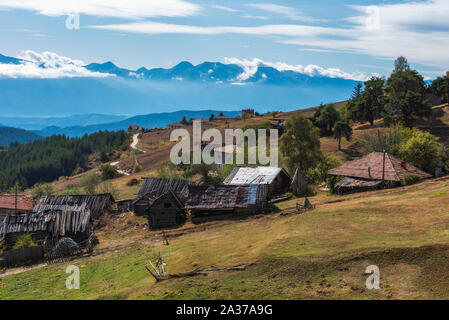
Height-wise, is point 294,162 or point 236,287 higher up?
point 294,162

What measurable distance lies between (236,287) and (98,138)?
531 ft

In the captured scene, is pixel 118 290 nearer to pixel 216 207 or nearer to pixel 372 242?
pixel 372 242

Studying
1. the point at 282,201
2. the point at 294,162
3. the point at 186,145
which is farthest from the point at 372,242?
the point at 186,145

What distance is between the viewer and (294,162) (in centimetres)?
5262

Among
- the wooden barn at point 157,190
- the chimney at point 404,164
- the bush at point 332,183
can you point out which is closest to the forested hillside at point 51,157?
the wooden barn at point 157,190

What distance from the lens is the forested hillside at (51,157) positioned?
141 meters

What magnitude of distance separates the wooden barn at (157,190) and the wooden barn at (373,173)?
17.0 meters

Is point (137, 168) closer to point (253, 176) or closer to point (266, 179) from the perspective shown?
point (253, 176)

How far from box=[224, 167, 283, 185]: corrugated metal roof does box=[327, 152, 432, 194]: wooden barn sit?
21.9ft

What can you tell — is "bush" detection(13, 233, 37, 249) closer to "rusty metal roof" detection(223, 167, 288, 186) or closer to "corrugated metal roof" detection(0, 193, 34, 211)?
"corrugated metal roof" detection(0, 193, 34, 211)

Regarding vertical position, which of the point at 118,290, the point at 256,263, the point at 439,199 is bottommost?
the point at 118,290

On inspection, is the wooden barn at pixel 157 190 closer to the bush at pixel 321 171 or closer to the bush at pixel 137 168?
the bush at pixel 321 171

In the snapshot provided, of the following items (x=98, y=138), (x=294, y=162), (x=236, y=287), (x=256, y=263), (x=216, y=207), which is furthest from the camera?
(x=98, y=138)
